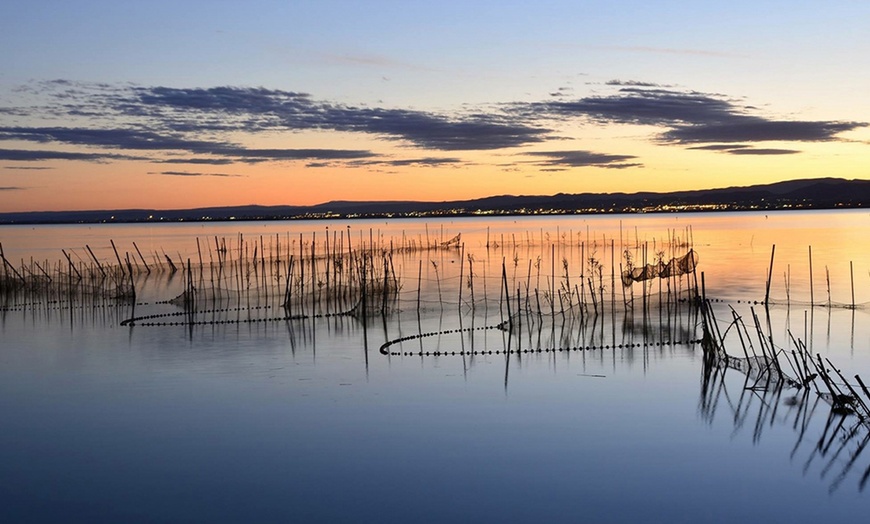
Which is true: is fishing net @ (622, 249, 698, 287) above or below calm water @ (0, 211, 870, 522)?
above

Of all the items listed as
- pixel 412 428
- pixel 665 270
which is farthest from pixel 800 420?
pixel 665 270

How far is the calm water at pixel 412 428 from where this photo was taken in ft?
19.1

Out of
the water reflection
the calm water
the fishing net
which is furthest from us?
the fishing net

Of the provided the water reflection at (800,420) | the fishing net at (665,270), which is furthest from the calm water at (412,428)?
the fishing net at (665,270)

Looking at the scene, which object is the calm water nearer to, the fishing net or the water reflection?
the water reflection

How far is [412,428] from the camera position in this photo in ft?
25.6

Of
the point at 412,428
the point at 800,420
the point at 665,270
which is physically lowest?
the point at 412,428

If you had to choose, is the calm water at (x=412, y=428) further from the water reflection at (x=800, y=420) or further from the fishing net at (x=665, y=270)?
the fishing net at (x=665, y=270)

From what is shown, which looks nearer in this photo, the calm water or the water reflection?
the calm water

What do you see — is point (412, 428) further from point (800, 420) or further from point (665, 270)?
point (665, 270)

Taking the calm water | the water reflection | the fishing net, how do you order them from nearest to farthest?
1. the calm water
2. the water reflection
3. the fishing net

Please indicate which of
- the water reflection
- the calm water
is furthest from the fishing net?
the water reflection

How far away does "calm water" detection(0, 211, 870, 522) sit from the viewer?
5836 millimetres

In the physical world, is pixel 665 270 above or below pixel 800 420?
above
